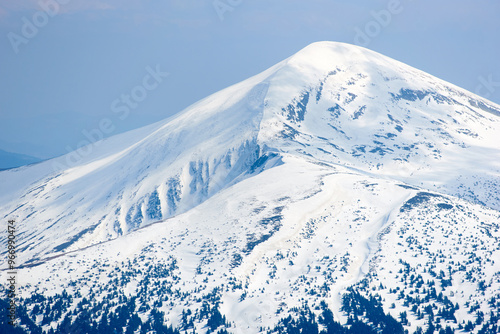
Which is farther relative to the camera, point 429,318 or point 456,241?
point 456,241

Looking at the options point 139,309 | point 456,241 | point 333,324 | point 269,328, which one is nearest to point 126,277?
point 139,309

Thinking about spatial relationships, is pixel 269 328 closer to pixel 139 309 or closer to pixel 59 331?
pixel 139 309

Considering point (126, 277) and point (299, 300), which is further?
point (126, 277)

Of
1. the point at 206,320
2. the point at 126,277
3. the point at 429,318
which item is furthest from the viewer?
the point at 126,277

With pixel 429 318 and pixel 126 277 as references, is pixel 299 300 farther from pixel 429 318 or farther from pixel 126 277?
pixel 126 277

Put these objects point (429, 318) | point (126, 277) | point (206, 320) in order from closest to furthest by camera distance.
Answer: point (429, 318) → point (206, 320) → point (126, 277)

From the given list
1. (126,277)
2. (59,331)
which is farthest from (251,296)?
(59,331)

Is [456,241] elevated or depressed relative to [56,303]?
depressed

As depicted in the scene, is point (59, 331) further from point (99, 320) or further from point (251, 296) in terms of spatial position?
point (251, 296)
